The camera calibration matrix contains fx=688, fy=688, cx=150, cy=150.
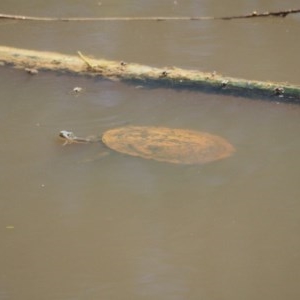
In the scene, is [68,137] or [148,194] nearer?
[148,194]

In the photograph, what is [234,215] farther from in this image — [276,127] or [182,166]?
[276,127]

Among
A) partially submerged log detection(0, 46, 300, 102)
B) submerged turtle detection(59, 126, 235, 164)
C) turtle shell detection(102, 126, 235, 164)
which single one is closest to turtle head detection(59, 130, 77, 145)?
submerged turtle detection(59, 126, 235, 164)

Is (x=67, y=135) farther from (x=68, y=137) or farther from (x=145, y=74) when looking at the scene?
(x=145, y=74)

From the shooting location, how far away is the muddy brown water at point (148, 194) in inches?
127

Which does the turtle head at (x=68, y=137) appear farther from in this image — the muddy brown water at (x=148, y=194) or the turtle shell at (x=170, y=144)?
the turtle shell at (x=170, y=144)

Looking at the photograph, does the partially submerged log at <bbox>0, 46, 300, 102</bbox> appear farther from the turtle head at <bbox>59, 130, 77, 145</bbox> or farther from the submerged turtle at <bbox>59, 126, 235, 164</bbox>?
the turtle head at <bbox>59, 130, 77, 145</bbox>

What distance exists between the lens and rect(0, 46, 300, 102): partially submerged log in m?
4.73

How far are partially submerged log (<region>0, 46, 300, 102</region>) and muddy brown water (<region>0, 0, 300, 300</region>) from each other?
7cm

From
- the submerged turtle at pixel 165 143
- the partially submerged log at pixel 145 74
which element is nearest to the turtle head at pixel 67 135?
the submerged turtle at pixel 165 143

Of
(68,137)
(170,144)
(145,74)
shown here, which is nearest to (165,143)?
(170,144)

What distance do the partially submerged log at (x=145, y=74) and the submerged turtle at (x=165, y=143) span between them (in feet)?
2.02

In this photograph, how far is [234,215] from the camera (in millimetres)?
3613

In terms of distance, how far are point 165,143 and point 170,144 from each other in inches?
1.3

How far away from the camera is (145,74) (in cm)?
497
